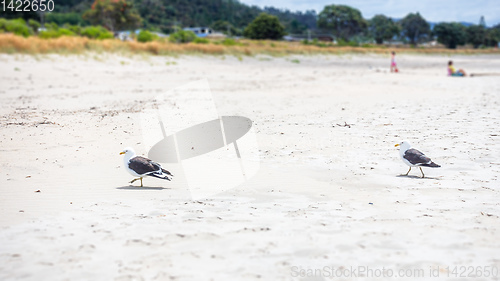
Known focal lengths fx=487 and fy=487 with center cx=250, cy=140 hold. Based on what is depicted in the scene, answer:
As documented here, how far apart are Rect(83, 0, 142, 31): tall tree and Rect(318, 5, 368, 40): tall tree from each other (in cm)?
6254

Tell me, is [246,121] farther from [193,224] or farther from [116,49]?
[116,49]

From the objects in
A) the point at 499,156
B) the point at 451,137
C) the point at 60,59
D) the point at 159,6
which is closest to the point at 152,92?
the point at 60,59

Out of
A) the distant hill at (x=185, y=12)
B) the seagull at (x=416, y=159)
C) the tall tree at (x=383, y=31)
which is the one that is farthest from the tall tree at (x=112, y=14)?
the tall tree at (x=383, y=31)

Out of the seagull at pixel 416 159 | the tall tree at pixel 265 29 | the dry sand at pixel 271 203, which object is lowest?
the dry sand at pixel 271 203

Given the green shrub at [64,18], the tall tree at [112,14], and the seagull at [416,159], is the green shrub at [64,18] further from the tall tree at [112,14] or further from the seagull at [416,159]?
the seagull at [416,159]

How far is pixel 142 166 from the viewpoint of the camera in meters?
5.70

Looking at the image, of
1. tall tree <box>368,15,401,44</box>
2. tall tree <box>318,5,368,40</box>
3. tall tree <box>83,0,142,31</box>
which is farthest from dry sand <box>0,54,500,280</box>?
tall tree <box>368,15,401,44</box>

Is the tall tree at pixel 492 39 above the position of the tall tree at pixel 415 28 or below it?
below

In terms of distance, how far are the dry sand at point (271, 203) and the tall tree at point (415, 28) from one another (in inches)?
4798

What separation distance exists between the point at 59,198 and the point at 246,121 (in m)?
5.31

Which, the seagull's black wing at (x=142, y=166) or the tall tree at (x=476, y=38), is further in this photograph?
the tall tree at (x=476, y=38)

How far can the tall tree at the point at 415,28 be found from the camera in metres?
124

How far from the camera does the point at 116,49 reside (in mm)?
25250

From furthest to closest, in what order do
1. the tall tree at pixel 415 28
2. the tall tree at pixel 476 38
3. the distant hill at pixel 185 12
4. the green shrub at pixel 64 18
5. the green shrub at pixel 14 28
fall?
the tall tree at pixel 415 28 → the tall tree at pixel 476 38 → the distant hill at pixel 185 12 → the green shrub at pixel 64 18 → the green shrub at pixel 14 28
